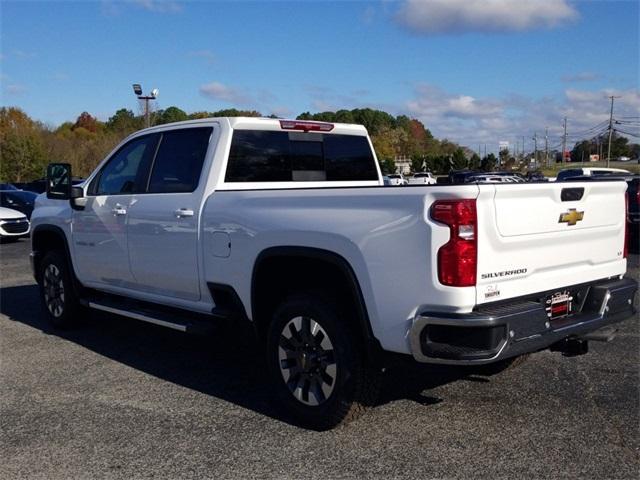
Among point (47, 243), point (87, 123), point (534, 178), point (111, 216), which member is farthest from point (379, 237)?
point (87, 123)

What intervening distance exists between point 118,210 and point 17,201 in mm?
16251

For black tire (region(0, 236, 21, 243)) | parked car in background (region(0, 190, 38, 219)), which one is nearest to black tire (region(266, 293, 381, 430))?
black tire (region(0, 236, 21, 243))

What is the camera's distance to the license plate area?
13.2ft

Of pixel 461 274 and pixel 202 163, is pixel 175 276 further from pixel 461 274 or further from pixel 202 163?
pixel 461 274

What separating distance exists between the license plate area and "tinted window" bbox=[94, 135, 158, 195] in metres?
3.57

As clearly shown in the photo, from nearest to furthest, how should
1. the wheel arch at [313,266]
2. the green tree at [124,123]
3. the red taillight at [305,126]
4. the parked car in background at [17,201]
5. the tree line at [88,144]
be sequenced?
the wheel arch at [313,266] → the red taillight at [305,126] → the parked car in background at [17,201] → the tree line at [88,144] → the green tree at [124,123]

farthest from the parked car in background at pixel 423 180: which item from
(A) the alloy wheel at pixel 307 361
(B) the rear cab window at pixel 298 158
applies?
(A) the alloy wheel at pixel 307 361

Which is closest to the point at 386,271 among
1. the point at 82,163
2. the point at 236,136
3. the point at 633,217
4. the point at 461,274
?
the point at 461,274

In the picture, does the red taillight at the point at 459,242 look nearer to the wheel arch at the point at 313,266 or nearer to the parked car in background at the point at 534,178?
the wheel arch at the point at 313,266

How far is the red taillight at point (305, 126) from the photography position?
579 centimetres

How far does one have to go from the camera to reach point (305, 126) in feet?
19.3

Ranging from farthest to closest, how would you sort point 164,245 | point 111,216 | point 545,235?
point 111,216 < point 164,245 < point 545,235

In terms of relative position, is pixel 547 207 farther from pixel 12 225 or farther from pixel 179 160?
pixel 12 225

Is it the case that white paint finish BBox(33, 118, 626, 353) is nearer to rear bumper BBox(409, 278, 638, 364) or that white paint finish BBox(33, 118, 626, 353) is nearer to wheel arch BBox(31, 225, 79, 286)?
rear bumper BBox(409, 278, 638, 364)
